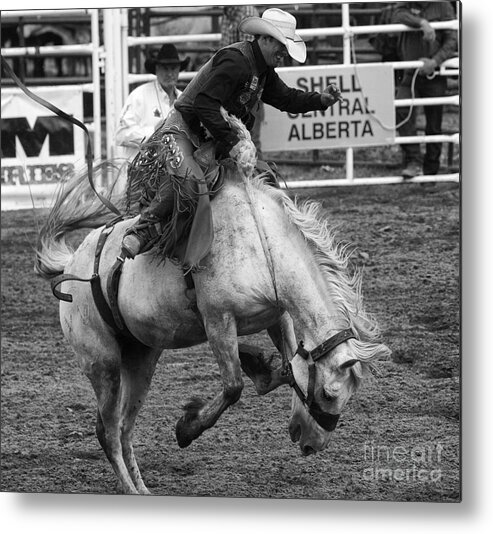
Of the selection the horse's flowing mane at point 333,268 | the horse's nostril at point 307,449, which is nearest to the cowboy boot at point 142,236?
the horse's flowing mane at point 333,268

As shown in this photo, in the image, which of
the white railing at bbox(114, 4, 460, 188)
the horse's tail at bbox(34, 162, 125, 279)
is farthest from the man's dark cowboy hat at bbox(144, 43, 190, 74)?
the horse's tail at bbox(34, 162, 125, 279)

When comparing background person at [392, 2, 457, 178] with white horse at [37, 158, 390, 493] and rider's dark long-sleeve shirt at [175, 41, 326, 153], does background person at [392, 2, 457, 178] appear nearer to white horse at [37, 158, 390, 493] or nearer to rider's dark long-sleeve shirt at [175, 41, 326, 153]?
rider's dark long-sleeve shirt at [175, 41, 326, 153]

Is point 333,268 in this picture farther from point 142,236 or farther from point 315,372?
point 142,236

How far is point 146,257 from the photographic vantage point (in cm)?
448

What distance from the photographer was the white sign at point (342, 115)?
649 cm

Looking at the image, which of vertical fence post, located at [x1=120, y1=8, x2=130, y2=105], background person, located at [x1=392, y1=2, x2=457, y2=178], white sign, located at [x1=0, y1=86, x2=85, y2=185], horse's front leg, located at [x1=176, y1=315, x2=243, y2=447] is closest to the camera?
horse's front leg, located at [x1=176, y1=315, x2=243, y2=447]

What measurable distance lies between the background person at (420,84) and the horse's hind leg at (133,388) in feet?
7.21

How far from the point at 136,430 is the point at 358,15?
2.51m

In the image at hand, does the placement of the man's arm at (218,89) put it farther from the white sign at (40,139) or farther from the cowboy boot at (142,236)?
the white sign at (40,139)

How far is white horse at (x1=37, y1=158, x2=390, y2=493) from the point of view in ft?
13.7

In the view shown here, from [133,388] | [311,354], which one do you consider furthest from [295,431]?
[133,388]

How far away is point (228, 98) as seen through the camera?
423 cm

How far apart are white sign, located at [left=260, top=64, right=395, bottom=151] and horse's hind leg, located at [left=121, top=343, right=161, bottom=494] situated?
2.03 metres

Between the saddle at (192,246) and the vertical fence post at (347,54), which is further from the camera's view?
the vertical fence post at (347,54)
